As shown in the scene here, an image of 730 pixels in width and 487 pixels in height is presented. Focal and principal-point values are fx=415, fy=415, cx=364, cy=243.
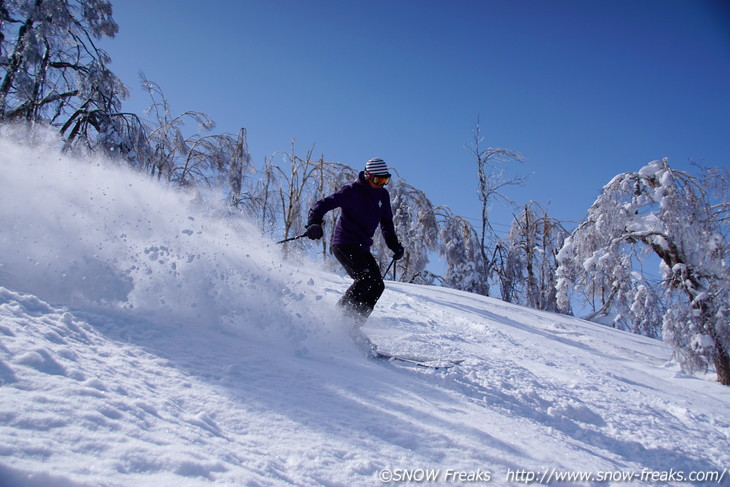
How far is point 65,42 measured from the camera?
11.3m

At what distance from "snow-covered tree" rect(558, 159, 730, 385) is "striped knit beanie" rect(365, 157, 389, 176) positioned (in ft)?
18.4

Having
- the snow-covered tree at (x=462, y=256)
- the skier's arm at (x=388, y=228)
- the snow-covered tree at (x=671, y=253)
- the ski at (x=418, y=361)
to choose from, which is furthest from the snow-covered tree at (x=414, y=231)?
the ski at (x=418, y=361)

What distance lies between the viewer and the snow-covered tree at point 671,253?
6.80 m

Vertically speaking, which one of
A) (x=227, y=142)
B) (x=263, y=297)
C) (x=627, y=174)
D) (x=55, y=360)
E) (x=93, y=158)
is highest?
(x=227, y=142)

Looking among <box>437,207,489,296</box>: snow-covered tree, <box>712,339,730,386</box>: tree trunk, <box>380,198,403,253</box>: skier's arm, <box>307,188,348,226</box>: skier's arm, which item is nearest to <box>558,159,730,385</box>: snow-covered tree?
<box>712,339,730,386</box>: tree trunk

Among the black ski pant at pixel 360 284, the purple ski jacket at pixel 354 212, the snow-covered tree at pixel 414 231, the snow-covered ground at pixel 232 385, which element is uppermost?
the snow-covered tree at pixel 414 231

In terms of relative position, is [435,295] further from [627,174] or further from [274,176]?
[274,176]

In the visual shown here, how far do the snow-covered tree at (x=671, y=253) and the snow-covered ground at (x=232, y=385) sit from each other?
227 centimetres

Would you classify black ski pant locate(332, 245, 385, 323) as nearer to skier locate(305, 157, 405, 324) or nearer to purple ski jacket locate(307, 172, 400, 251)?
skier locate(305, 157, 405, 324)

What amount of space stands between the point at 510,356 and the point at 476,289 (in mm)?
16424

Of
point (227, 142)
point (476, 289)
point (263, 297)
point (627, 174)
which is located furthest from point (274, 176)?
point (263, 297)

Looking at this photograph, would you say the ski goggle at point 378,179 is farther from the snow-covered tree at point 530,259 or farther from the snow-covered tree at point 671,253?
the snow-covered tree at point 530,259

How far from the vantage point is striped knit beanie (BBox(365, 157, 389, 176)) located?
4.42 metres

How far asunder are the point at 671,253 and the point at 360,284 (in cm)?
648
